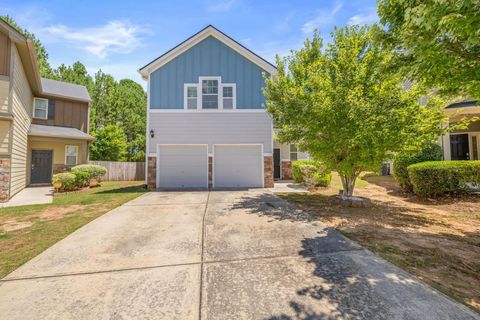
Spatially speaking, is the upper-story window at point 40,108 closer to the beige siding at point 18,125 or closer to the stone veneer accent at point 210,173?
the beige siding at point 18,125

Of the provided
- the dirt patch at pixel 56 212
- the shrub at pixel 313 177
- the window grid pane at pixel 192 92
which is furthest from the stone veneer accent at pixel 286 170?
the dirt patch at pixel 56 212

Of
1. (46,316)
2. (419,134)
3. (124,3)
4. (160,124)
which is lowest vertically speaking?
(46,316)

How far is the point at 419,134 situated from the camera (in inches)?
251

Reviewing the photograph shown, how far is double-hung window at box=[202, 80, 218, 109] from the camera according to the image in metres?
11.9

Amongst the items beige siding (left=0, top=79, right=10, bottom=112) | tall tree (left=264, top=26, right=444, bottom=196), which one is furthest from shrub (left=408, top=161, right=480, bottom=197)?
beige siding (left=0, top=79, right=10, bottom=112)

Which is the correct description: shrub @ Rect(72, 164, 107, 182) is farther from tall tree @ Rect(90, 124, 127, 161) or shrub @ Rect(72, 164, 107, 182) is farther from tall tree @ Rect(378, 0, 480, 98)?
tall tree @ Rect(378, 0, 480, 98)

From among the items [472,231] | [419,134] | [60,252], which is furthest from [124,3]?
[472,231]

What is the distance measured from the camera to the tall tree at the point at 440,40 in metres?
2.80

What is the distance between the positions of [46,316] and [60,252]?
1943mm

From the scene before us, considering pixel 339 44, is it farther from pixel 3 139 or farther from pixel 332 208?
pixel 3 139

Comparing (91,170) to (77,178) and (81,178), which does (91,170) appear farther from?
(77,178)

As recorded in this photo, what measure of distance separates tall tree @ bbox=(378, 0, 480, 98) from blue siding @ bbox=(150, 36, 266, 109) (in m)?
8.02

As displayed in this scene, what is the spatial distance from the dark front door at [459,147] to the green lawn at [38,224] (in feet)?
56.4

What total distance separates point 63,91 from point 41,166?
239 inches
